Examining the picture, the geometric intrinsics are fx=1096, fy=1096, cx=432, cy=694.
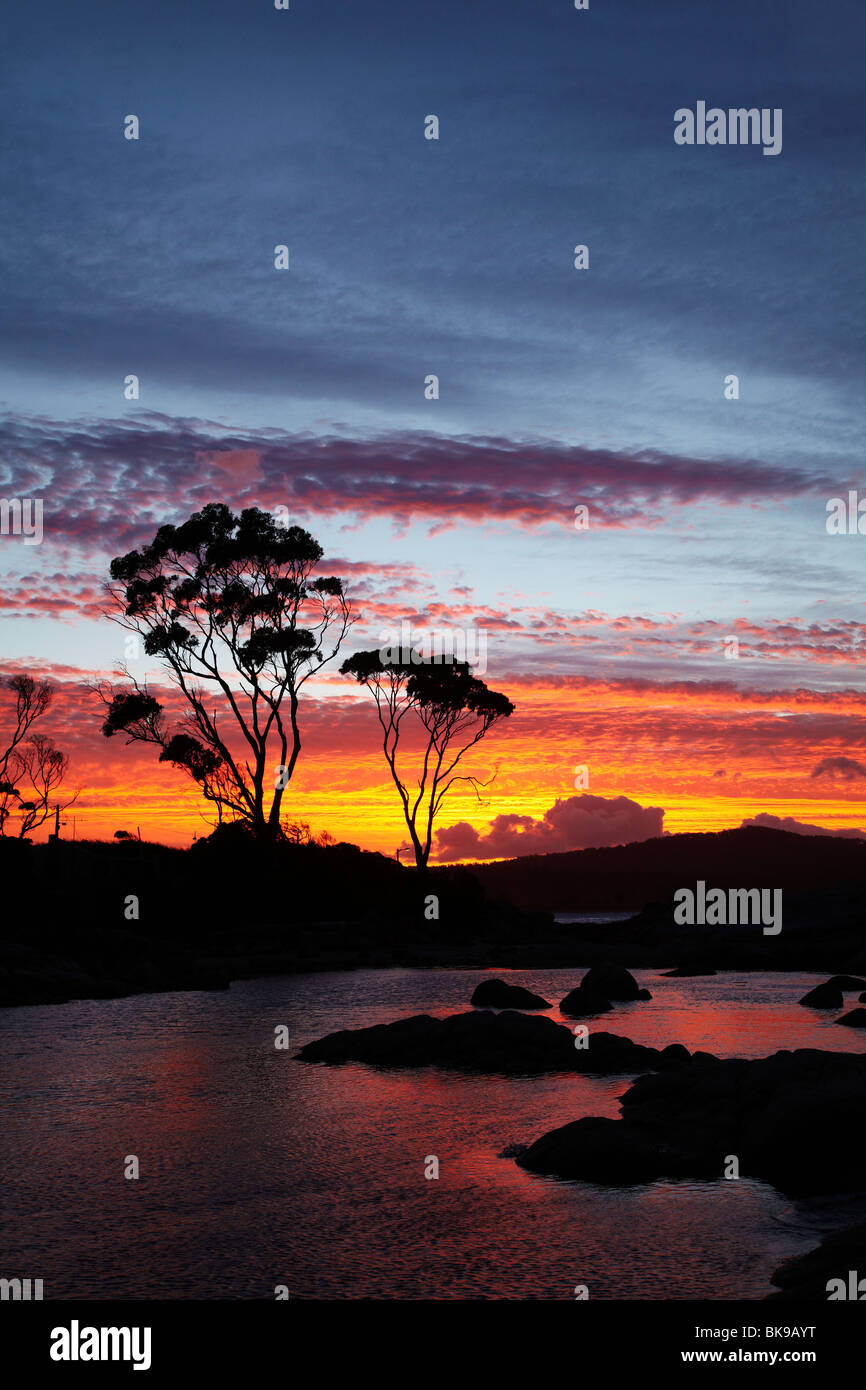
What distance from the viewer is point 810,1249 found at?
10.3m

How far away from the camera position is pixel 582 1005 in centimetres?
2969

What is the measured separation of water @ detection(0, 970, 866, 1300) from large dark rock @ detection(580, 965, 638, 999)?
8.55 metres

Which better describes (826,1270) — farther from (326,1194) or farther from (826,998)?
(826,998)

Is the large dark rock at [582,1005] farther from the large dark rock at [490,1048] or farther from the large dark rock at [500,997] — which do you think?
the large dark rock at [490,1048]

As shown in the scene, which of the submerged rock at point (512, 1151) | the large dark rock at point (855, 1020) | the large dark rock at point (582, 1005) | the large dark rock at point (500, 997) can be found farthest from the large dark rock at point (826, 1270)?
the large dark rock at point (582, 1005)

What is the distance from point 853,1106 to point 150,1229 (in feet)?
26.5

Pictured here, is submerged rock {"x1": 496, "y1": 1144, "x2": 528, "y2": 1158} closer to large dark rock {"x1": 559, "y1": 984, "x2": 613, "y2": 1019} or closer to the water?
the water

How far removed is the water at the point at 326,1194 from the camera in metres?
9.82

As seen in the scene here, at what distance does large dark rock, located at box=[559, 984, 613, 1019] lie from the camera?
1163 inches

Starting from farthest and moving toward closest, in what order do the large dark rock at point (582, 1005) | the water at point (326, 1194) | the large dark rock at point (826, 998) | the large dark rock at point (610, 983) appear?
the large dark rock at point (610, 983), the large dark rock at point (826, 998), the large dark rock at point (582, 1005), the water at point (326, 1194)

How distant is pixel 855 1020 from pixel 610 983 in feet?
26.6

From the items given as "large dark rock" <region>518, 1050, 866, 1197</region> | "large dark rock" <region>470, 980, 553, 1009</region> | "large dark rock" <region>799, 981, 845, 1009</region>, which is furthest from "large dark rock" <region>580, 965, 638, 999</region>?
"large dark rock" <region>518, 1050, 866, 1197</region>

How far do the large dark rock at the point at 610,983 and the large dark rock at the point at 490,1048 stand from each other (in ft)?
34.8

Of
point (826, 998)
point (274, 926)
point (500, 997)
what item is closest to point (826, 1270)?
point (500, 997)
